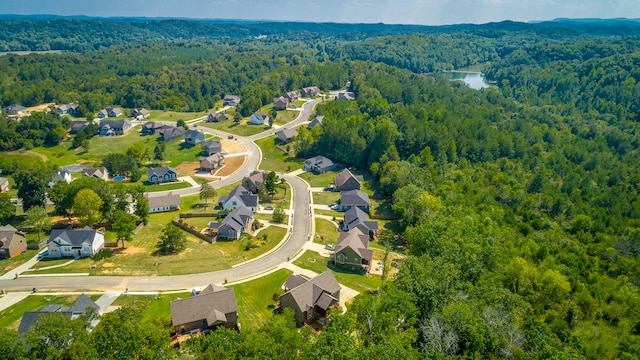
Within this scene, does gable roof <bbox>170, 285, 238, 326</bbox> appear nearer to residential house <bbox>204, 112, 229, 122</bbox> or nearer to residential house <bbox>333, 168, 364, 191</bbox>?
residential house <bbox>333, 168, 364, 191</bbox>

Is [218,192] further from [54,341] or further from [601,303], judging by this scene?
[601,303]

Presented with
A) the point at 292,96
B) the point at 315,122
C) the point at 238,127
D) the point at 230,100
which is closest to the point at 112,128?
the point at 238,127

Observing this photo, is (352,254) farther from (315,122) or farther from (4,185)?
(4,185)

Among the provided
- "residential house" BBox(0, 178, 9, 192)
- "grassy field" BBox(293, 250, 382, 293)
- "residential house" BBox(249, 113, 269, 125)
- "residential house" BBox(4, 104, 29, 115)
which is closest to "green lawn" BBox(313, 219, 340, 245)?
"grassy field" BBox(293, 250, 382, 293)

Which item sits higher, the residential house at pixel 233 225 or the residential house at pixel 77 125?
the residential house at pixel 233 225

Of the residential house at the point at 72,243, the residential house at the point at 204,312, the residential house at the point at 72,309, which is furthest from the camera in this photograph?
the residential house at the point at 72,243

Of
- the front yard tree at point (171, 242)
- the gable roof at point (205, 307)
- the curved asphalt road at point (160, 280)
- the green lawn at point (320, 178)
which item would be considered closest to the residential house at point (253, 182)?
the green lawn at point (320, 178)

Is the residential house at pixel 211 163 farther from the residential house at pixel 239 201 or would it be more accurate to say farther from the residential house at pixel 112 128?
the residential house at pixel 112 128
